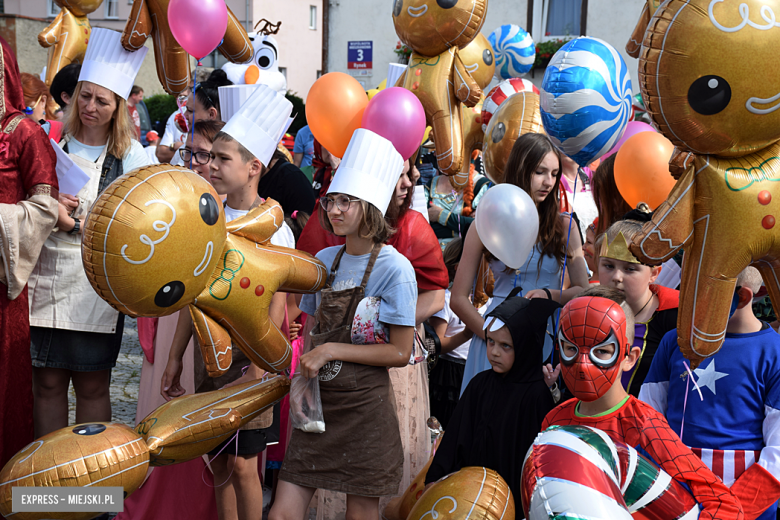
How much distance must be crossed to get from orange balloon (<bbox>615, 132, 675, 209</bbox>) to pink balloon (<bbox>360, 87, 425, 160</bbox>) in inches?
36.3

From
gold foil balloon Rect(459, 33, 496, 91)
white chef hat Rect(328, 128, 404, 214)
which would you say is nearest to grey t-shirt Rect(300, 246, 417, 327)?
white chef hat Rect(328, 128, 404, 214)

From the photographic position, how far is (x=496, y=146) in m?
3.95

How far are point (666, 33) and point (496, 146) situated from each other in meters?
2.20

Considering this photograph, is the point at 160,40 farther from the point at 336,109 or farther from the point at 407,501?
the point at 407,501

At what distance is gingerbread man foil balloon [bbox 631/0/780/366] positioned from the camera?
1.71m

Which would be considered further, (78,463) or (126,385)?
(126,385)

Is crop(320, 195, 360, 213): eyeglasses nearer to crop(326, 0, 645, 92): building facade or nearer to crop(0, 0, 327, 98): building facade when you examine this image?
crop(326, 0, 645, 92): building facade

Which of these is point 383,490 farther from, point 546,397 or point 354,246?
point 354,246

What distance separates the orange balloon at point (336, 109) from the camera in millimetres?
3229

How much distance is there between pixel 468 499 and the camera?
2156mm

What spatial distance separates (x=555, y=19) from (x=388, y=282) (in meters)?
13.0

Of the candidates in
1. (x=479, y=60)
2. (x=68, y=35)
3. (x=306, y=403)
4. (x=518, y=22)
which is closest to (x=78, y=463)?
(x=306, y=403)

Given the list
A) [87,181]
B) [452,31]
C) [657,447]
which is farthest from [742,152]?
[87,181]

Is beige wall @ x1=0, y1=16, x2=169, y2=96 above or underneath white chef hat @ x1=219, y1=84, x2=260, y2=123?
above
